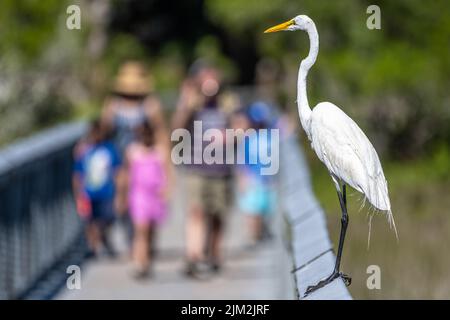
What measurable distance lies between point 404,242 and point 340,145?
7.66 m

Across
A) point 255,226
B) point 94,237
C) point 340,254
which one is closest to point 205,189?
point 94,237

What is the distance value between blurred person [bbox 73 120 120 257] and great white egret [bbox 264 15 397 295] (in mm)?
8648

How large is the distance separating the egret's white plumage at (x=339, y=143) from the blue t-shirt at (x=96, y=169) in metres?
8.67

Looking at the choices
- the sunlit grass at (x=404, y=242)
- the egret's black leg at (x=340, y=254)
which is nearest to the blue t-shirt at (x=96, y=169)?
the sunlit grass at (x=404, y=242)

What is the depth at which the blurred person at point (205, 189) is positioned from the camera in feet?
37.6

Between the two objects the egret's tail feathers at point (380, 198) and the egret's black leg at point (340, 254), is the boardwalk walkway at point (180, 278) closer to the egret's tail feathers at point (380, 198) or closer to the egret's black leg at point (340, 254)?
the egret's black leg at point (340, 254)

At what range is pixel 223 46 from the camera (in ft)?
188

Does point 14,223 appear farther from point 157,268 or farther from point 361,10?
point 361,10

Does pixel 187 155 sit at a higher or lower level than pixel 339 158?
higher

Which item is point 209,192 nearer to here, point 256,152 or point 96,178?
point 96,178

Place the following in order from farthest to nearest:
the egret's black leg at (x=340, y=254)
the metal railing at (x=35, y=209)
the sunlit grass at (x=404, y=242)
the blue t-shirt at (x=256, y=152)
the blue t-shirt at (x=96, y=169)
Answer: the blue t-shirt at (x=256, y=152)
the blue t-shirt at (x=96, y=169)
the metal railing at (x=35, y=209)
the sunlit grass at (x=404, y=242)
the egret's black leg at (x=340, y=254)
